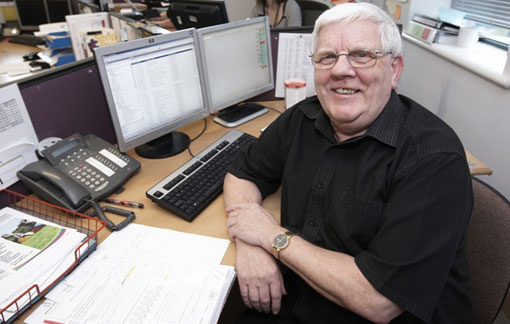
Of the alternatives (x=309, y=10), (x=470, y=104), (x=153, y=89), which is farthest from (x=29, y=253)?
(x=309, y=10)

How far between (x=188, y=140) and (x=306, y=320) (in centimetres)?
86

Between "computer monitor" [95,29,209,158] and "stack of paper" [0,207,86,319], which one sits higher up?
"computer monitor" [95,29,209,158]

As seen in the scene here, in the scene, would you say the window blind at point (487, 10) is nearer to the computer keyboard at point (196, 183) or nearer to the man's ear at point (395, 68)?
the man's ear at point (395, 68)

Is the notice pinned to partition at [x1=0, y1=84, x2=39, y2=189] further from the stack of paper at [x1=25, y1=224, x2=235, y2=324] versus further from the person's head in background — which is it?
the person's head in background

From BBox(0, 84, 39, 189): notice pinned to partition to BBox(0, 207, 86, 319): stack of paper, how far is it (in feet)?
0.50

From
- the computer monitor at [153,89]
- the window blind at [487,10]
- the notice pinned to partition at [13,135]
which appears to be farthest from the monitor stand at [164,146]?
the window blind at [487,10]

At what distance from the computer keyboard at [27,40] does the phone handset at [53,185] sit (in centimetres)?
247

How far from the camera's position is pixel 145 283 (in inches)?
33.9

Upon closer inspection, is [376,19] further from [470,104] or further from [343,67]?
[470,104]

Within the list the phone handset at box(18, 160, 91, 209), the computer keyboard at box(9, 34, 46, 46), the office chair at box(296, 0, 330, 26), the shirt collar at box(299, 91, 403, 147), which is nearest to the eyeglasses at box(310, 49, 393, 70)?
the shirt collar at box(299, 91, 403, 147)

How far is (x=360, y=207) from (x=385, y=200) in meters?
0.07

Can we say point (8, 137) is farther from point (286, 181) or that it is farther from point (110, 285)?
point (286, 181)

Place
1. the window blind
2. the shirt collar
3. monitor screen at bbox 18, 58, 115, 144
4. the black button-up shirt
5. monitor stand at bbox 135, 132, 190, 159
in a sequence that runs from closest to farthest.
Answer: the black button-up shirt < the shirt collar < monitor screen at bbox 18, 58, 115, 144 < monitor stand at bbox 135, 132, 190, 159 < the window blind

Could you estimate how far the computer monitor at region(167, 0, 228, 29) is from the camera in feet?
5.86
